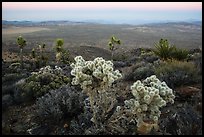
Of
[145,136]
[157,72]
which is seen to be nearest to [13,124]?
[145,136]

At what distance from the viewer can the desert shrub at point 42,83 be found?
812 centimetres

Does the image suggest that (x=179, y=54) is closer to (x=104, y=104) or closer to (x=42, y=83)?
(x=42, y=83)

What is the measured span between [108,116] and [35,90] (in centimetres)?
255

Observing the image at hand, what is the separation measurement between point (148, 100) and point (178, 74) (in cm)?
317

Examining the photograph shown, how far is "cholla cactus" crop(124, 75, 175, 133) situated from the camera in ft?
17.3

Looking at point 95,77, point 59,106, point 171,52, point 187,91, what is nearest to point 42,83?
point 59,106

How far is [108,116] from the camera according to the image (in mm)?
6332

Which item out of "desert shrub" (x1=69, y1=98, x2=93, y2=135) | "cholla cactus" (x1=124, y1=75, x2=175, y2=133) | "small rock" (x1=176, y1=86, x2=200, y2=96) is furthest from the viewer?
"small rock" (x1=176, y1=86, x2=200, y2=96)

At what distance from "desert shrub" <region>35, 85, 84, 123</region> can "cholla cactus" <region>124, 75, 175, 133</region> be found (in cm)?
154

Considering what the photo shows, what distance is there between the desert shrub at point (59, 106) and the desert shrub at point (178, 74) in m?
2.30

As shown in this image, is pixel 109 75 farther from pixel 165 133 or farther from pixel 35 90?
pixel 35 90

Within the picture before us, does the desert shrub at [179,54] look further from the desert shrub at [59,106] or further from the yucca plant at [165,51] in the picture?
the desert shrub at [59,106]

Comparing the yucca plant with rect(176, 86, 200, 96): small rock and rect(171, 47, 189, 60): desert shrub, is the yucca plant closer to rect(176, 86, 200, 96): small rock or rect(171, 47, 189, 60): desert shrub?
rect(171, 47, 189, 60): desert shrub

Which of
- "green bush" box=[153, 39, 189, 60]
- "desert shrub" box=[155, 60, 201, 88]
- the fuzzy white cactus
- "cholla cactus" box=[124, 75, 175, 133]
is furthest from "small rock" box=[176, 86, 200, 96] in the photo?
"green bush" box=[153, 39, 189, 60]
